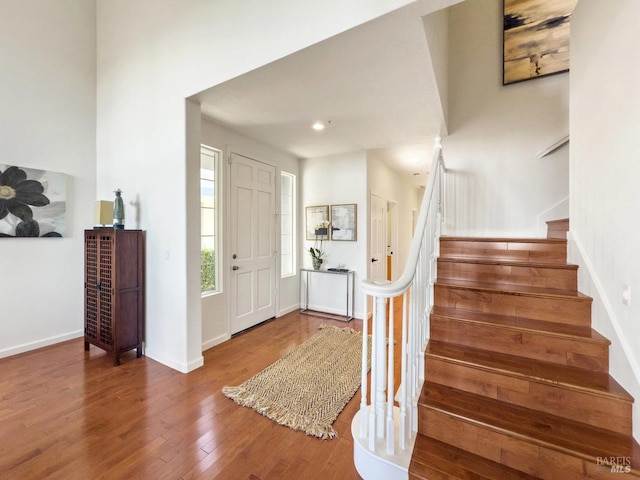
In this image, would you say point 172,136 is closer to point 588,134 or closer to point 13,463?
point 13,463

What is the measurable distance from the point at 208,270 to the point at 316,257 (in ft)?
5.57

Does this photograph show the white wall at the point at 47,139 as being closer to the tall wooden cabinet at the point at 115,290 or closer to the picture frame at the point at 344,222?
the tall wooden cabinet at the point at 115,290

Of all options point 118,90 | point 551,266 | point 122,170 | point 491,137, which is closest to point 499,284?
point 551,266

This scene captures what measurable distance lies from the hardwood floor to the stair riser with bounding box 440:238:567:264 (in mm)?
1576

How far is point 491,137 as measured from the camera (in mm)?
3396

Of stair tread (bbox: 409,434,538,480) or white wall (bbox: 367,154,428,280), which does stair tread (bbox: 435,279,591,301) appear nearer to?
stair tread (bbox: 409,434,538,480)

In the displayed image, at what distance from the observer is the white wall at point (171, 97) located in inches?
79.0

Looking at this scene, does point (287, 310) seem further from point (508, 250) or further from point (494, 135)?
point (494, 135)

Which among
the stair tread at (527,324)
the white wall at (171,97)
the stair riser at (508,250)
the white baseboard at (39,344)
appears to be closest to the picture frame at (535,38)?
the stair riser at (508,250)

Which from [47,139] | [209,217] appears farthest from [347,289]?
[47,139]

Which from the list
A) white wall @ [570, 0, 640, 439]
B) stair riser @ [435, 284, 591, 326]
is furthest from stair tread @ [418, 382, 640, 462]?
stair riser @ [435, 284, 591, 326]

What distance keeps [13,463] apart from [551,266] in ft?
11.2

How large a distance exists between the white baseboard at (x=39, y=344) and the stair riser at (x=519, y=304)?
398 cm

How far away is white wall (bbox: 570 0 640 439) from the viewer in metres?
1.22
